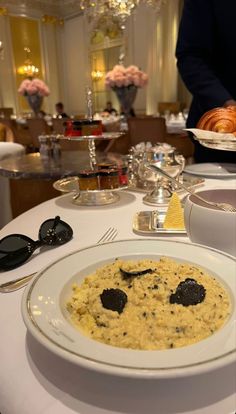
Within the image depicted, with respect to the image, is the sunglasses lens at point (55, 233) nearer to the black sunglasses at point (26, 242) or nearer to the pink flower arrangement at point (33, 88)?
the black sunglasses at point (26, 242)

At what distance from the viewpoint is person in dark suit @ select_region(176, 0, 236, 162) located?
123cm

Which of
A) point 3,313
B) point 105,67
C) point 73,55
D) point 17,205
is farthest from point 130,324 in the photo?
point 73,55

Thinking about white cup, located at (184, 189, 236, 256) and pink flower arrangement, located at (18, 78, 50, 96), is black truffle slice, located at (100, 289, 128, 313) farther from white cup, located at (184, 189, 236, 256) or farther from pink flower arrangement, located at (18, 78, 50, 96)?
pink flower arrangement, located at (18, 78, 50, 96)

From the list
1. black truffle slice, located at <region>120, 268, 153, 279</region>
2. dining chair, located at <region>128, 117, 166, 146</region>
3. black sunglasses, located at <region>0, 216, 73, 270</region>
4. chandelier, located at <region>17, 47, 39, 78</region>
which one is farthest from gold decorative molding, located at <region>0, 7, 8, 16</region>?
black truffle slice, located at <region>120, 268, 153, 279</region>

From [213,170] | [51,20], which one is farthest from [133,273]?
[51,20]

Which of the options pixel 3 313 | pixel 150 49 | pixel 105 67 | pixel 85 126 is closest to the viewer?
pixel 3 313

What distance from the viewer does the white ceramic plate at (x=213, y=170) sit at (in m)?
1.06

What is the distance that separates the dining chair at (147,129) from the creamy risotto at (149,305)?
362cm

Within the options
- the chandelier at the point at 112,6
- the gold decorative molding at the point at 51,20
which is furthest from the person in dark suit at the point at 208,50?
the gold decorative molding at the point at 51,20

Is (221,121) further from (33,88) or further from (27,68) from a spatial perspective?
(27,68)

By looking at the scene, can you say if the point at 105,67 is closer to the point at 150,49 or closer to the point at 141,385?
the point at 150,49

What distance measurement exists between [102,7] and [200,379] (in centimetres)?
410

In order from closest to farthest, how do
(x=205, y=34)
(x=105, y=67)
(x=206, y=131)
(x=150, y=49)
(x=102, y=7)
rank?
(x=206, y=131)
(x=205, y=34)
(x=102, y=7)
(x=150, y=49)
(x=105, y=67)

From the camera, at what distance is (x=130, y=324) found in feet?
1.20
